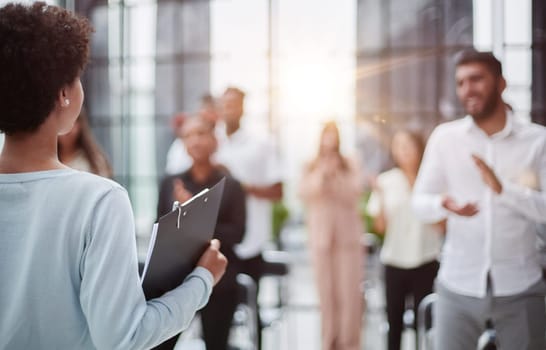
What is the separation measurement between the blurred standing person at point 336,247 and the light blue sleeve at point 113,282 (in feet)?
8.48

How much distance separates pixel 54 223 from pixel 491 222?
4.80ft

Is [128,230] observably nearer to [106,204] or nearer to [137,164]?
[106,204]

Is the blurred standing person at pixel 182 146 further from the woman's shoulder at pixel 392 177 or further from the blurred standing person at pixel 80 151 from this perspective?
the woman's shoulder at pixel 392 177

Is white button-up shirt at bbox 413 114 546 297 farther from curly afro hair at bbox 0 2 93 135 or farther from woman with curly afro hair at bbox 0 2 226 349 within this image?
curly afro hair at bbox 0 2 93 135

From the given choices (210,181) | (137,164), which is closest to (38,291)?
(210,181)

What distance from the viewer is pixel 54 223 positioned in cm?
105

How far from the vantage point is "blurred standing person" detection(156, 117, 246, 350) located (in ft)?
9.56

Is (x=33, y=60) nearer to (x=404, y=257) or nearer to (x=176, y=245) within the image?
(x=176, y=245)

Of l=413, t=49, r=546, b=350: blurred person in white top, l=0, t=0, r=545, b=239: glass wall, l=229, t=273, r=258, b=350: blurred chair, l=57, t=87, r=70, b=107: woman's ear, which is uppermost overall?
l=0, t=0, r=545, b=239: glass wall

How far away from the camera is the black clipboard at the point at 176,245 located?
115cm

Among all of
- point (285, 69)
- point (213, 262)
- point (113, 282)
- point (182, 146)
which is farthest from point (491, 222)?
point (285, 69)

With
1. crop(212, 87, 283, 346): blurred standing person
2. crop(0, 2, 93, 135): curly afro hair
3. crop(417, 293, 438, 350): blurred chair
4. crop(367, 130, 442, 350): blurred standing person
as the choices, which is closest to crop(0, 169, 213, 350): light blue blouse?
crop(0, 2, 93, 135): curly afro hair

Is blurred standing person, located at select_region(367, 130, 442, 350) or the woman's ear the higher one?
the woman's ear

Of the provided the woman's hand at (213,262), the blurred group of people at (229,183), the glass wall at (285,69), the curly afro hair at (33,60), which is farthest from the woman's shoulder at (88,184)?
the glass wall at (285,69)
